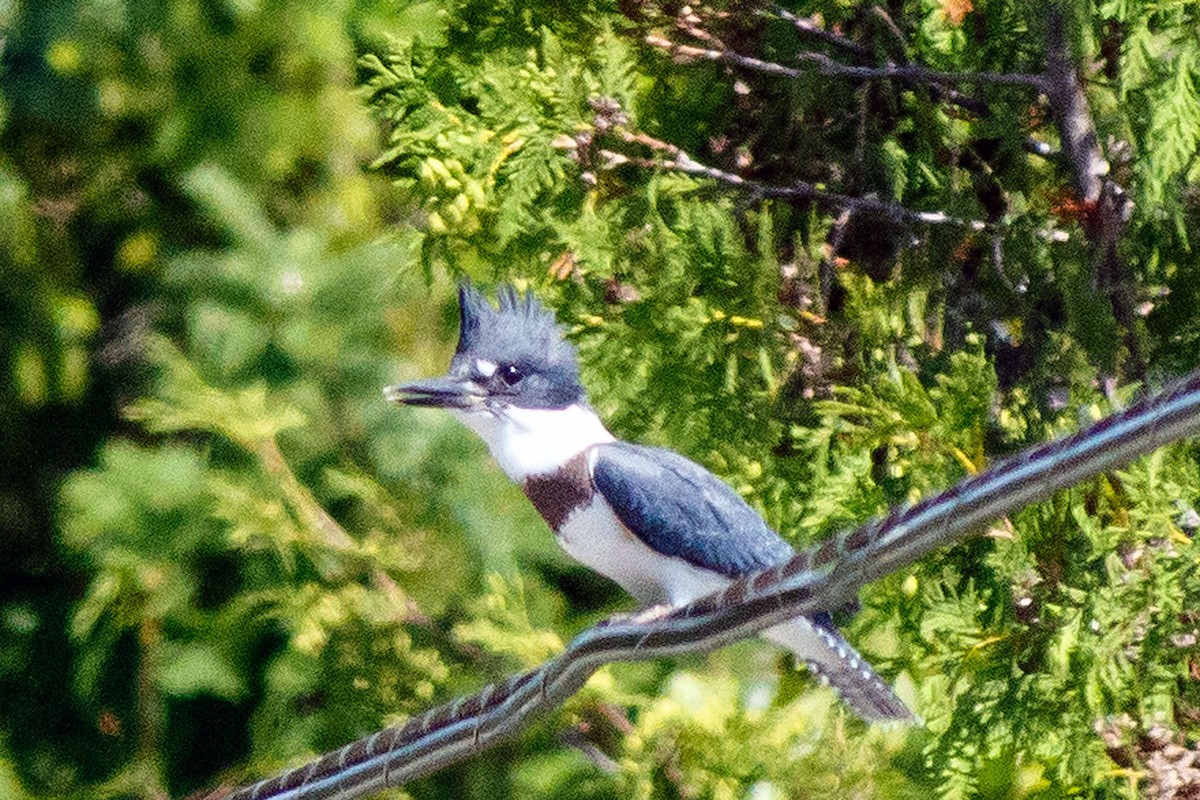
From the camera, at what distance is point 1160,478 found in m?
2.23

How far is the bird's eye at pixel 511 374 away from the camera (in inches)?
95.3

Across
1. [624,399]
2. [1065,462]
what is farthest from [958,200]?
[1065,462]

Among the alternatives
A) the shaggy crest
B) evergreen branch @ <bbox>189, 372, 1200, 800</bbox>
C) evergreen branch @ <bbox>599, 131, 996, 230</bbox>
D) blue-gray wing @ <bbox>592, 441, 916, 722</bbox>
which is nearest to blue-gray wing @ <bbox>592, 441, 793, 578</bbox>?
blue-gray wing @ <bbox>592, 441, 916, 722</bbox>

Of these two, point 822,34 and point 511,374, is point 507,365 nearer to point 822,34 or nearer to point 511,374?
point 511,374

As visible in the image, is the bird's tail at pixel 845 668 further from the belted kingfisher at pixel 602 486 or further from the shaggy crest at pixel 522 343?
the shaggy crest at pixel 522 343

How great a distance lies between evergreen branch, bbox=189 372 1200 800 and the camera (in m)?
1.48

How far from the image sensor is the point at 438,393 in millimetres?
2344

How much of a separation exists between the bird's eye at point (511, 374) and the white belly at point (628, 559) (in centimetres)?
16

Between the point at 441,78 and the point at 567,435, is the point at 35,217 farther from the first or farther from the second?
the point at 567,435

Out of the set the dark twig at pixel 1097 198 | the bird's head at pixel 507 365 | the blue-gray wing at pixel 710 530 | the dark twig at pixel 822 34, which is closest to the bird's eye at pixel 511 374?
the bird's head at pixel 507 365

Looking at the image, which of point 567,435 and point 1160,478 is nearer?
point 1160,478

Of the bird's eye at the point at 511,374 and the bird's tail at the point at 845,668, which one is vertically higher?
the bird's eye at the point at 511,374

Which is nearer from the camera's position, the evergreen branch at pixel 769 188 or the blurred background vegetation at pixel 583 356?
the blurred background vegetation at pixel 583 356

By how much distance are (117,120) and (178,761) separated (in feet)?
3.66
